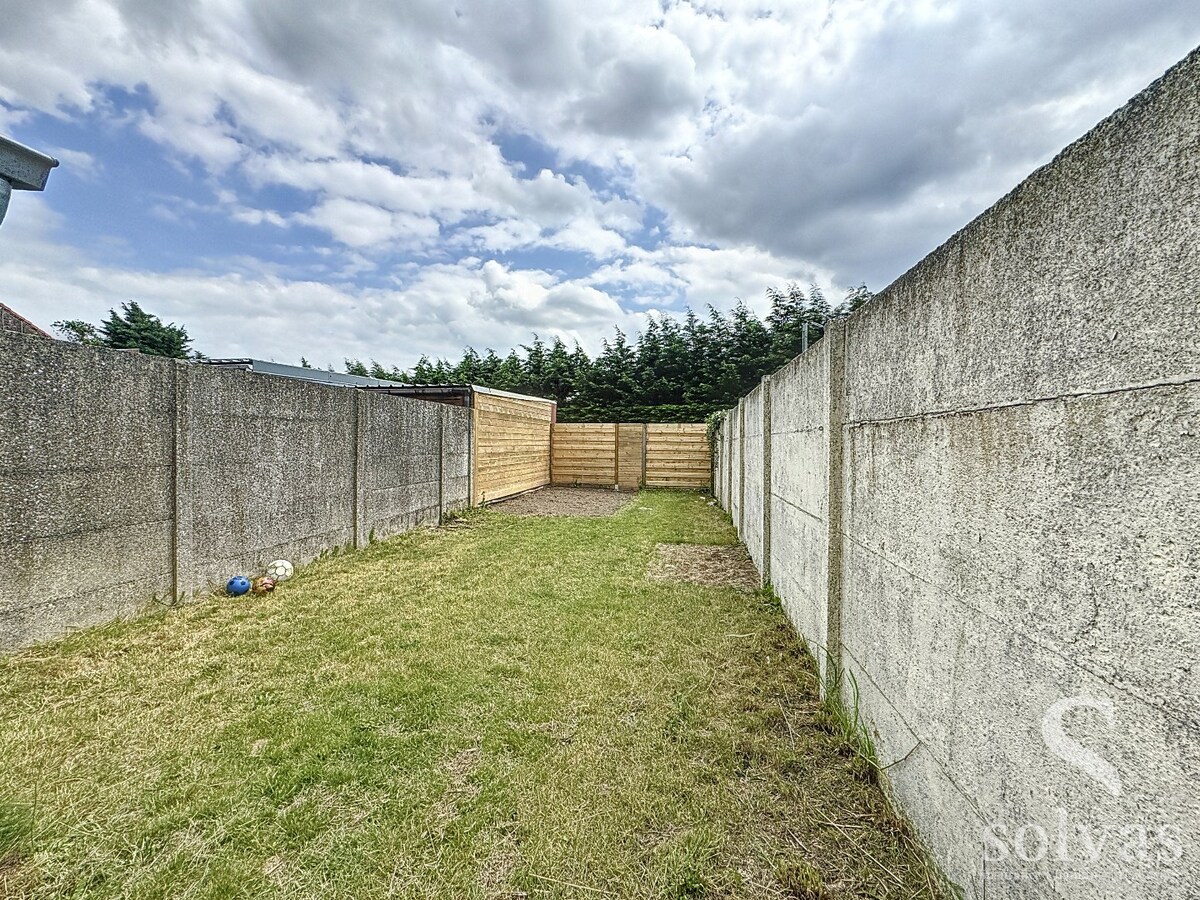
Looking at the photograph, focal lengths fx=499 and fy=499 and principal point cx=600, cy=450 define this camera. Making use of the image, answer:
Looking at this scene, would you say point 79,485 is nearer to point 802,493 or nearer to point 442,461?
point 802,493

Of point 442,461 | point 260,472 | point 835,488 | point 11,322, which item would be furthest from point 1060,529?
point 11,322

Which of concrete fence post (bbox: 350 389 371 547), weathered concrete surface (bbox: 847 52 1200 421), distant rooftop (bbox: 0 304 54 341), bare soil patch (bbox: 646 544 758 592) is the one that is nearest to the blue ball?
concrete fence post (bbox: 350 389 371 547)

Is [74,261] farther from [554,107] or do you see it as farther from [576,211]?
[554,107]

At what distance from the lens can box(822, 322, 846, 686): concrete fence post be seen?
2441 mm

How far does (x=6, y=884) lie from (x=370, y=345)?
1139 inches

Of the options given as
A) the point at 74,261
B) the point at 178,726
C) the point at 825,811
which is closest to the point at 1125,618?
the point at 825,811

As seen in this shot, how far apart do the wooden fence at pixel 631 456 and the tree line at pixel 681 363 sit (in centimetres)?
561

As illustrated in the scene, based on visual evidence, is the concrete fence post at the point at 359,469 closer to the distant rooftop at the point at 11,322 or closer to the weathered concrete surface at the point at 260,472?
the weathered concrete surface at the point at 260,472

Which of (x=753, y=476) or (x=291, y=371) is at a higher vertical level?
(x=291, y=371)

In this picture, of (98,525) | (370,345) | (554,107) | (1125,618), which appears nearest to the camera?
(1125,618)

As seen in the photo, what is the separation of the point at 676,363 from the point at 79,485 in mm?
18945

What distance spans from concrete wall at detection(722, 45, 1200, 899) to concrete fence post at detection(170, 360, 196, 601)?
15.2ft

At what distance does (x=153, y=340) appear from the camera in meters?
25.1

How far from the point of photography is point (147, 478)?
3.51 m
